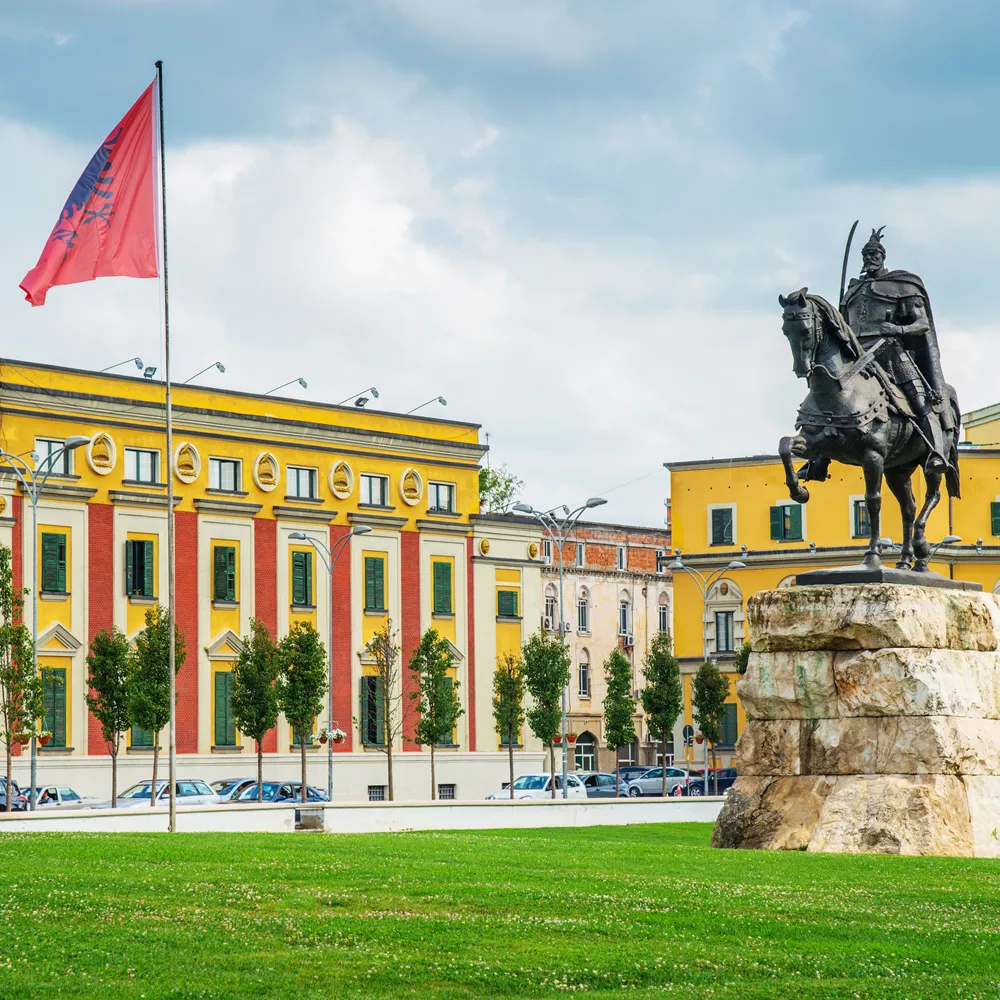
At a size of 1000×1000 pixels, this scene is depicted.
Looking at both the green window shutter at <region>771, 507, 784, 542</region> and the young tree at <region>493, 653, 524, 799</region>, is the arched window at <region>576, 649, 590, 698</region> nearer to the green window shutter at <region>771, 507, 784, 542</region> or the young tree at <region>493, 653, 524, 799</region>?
the green window shutter at <region>771, 507, 784, 542</region>

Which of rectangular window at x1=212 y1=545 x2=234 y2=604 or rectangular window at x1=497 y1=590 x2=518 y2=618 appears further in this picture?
rectangular window at x1=497 y1=590 x2=518 y2=618

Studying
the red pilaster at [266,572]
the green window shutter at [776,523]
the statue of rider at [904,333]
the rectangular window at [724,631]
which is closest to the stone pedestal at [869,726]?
the statue of rider at [904,333]

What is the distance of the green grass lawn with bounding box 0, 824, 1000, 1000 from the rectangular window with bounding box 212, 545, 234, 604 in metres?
49.6

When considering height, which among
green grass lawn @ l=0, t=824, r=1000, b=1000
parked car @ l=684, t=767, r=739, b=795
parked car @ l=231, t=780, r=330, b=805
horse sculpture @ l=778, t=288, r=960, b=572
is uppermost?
horse sculpture @ l=778, t=288, r=960, b=572

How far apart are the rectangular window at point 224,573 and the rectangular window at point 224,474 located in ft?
7.83

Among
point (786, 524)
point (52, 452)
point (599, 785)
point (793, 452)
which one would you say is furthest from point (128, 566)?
point (793, 452)

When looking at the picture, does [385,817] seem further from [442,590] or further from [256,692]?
[442,590]

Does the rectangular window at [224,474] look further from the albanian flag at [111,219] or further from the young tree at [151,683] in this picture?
the albanian flag at [111,219]

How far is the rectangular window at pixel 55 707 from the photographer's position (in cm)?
6306

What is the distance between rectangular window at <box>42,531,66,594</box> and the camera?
64750 millimetres

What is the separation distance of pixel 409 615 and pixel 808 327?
5333 centimetres

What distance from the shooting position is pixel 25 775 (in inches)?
2410

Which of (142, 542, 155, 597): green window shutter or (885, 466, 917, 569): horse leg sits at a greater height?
(142, 542, 155, 597): green window shutter

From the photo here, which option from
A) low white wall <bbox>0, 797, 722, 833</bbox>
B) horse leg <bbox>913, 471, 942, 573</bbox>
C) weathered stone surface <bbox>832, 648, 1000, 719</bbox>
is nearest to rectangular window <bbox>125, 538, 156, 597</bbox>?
low white wall <bbox>0, 797, 722, 833</bbox>
